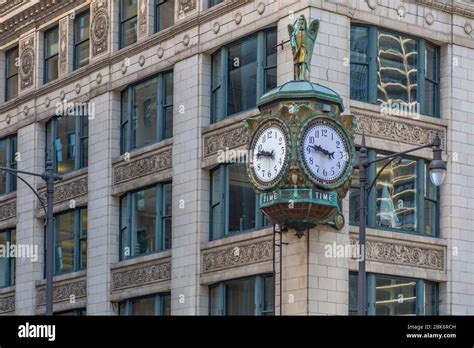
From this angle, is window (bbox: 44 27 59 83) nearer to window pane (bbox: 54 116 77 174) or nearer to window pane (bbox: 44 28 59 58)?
window pane (bbox: 44 28 59 58)

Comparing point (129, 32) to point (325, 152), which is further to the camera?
point (129, 32)

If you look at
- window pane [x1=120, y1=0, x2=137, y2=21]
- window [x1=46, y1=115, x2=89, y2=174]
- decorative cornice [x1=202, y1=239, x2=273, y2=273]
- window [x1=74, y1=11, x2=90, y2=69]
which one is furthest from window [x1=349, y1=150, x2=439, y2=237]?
window [x1=74, y1=11, x2=90, y2=69]

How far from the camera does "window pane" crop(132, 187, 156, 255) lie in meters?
40.7

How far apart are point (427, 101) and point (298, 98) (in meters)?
6.21

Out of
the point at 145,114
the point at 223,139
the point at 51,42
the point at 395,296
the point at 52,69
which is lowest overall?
the point at 395,296

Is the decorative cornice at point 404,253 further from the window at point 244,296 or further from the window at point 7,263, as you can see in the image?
the window at point 7,263

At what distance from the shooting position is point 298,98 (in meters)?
33.0

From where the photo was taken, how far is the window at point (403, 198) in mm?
35844

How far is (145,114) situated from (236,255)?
24.6 feet

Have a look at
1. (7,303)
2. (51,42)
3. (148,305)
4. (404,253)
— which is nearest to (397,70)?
(404,253)

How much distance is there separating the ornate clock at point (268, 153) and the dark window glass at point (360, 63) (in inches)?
154

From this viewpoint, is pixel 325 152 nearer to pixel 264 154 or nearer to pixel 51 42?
pixel 264 154

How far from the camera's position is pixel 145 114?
137 ft
